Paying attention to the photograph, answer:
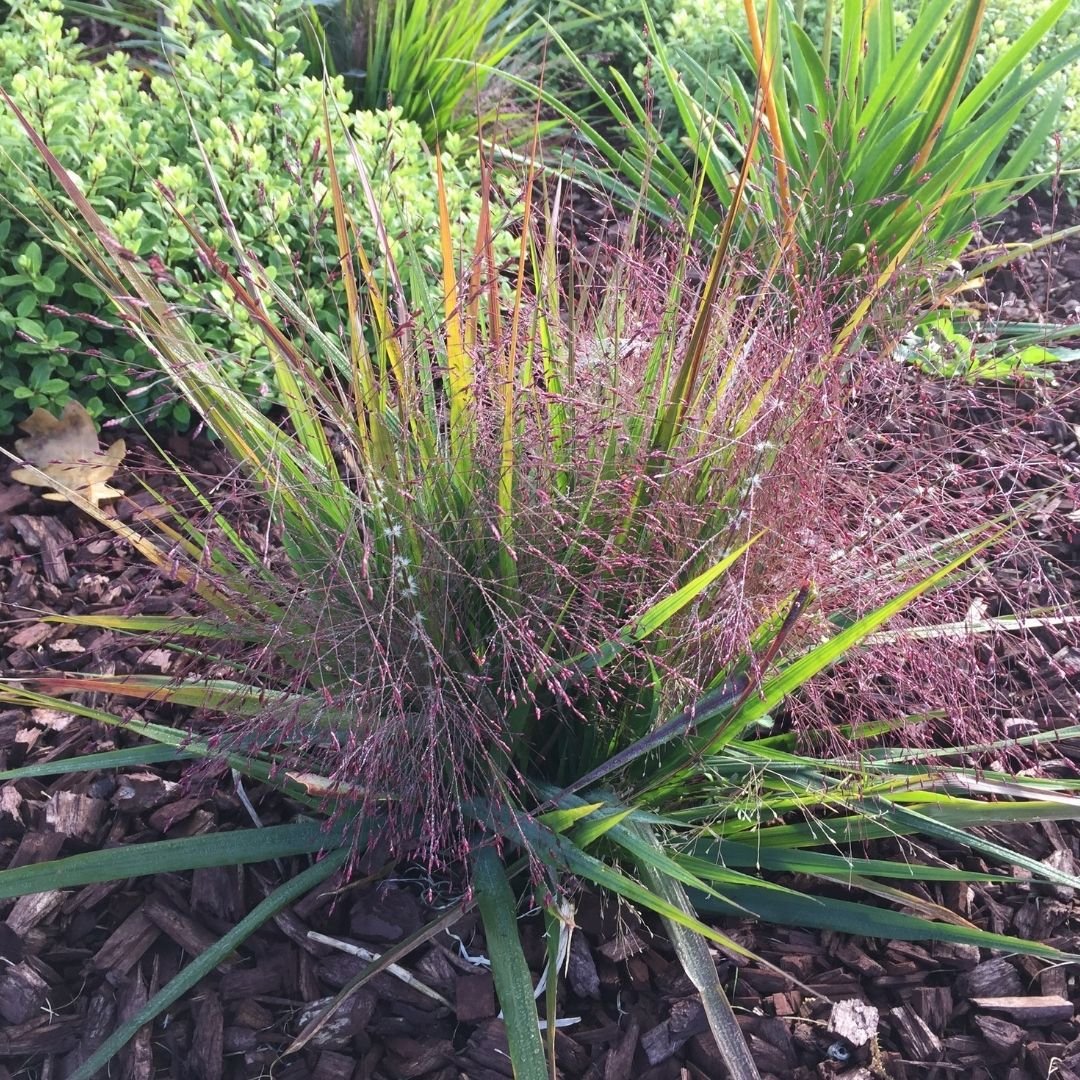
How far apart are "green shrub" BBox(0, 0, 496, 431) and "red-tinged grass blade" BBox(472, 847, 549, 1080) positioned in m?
1.10

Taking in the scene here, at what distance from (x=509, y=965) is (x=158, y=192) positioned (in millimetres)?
1627

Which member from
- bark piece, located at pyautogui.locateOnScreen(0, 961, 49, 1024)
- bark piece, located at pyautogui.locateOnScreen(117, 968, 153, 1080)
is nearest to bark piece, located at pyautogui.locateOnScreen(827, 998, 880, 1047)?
bark piece, located at pyautogui.locateOnScreen(117, 968, 153, 1080)

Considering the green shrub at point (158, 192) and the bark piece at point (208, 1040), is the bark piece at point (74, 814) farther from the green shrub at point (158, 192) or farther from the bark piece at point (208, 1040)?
the green shrub at point (158, 192)

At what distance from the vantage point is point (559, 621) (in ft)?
4.51

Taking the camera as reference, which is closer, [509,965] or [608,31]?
[509,965]

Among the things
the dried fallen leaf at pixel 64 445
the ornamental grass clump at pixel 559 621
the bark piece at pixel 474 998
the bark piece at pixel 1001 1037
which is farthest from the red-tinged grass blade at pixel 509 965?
the dried fallen leaf at pixel 64 445

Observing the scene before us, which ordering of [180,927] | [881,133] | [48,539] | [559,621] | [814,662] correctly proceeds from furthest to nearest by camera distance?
[881,133] → [48,539] → [180,927] → [559,621] → [814,662]

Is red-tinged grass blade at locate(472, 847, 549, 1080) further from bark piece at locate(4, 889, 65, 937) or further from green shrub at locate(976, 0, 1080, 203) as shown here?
green shrub at locate(976, 0, 1080, 203)

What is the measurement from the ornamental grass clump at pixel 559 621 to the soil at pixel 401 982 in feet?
0.37

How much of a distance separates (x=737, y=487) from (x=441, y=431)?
46cm

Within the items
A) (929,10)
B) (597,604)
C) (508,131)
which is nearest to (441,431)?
(597,604)

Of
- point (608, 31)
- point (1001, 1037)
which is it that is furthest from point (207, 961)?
point (608, 31)

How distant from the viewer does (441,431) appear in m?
1.56

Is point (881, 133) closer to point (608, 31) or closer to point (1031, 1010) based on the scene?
point (608, 31)
